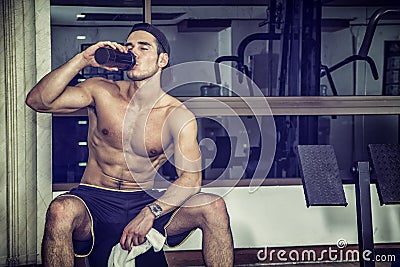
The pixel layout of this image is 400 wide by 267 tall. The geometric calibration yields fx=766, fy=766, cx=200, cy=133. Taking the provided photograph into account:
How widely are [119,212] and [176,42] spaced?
1.24m

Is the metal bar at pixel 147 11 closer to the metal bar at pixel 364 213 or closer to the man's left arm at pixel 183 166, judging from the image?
the man's left arm at pixel 183 166

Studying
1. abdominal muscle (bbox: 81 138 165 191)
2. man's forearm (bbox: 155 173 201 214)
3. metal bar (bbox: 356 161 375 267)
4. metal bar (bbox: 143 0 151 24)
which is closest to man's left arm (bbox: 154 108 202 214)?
man's forearm (bbox: 155 173 201 214)

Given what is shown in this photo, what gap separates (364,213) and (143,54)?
1.41 m

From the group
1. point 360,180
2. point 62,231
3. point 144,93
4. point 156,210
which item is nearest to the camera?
point 360,180

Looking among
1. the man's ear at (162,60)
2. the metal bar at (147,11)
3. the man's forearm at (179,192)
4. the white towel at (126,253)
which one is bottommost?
the white towel at (126,253)

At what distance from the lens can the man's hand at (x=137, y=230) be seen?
395 cm

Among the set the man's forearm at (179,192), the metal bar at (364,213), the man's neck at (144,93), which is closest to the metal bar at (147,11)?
the man's neck at (144,93)

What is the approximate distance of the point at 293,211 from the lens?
4.52m

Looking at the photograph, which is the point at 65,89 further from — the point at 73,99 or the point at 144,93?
the point at 144,93

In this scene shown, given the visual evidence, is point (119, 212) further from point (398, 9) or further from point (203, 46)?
point (398, 9)

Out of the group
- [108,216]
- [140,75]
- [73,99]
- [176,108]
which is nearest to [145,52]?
[140,75]

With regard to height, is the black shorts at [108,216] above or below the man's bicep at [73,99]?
below

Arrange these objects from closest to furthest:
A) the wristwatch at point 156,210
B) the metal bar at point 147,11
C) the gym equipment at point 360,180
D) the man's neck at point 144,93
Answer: the gym equipment at point 360,180, the wristwatch at point 156,210, the man's neck at point 144,93, the metal bar at point 147,11

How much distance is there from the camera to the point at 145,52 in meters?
4.07
